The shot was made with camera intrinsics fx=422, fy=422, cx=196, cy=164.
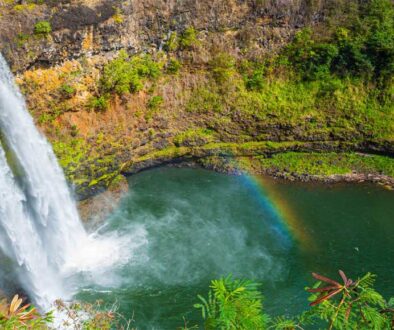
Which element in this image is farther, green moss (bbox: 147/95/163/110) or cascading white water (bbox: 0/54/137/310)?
green moss (bbox: 147/95/163/110)

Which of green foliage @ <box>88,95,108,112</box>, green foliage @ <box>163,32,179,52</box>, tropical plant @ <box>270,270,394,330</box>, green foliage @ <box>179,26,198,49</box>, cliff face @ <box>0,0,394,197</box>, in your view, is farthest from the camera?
green foliage @ <box>179,26,198,49</box>

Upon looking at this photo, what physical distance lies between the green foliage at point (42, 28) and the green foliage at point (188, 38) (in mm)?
6934

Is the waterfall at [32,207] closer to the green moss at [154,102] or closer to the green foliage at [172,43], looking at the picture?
the green moss at [154,102]

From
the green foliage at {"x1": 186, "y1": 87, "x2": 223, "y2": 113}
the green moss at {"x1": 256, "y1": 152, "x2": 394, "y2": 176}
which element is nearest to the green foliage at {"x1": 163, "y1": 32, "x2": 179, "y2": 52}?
the green foliage at {"x1": 186, "y1": 87, "x2": 223, "y2": 113}

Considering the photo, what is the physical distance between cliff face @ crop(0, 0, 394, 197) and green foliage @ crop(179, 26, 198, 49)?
52mm

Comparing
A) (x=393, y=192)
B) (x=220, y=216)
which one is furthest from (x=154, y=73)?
(x=393, y=192)

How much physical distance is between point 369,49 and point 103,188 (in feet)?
50.4

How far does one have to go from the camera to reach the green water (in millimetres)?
15492

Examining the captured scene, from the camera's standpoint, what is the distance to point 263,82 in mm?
22797

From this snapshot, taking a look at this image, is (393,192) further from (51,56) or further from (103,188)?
(51,56)

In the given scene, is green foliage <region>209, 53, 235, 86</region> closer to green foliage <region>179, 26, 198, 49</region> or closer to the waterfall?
green foliage <region>179, 26, 198, 49</region>

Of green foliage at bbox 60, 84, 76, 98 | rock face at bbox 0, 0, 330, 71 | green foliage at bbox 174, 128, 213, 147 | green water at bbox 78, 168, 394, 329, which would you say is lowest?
green water at bbox 78, 168, 394, 329

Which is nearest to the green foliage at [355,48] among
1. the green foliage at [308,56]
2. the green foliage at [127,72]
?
the green foliage at [308,56]

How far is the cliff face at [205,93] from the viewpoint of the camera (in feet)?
Answer: 65.4
